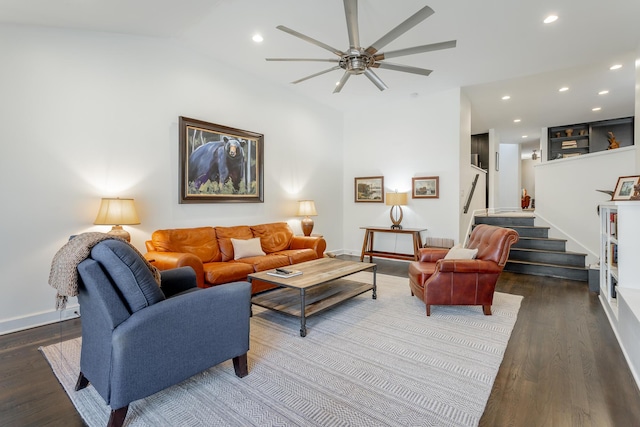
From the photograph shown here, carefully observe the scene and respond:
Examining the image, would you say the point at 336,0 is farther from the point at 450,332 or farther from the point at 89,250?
the point at 450,332

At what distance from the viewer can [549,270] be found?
15.8 feet

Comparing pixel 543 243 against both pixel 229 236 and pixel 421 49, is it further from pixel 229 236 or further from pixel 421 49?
pixel 229 236

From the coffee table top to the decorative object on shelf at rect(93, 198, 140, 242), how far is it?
1.45m

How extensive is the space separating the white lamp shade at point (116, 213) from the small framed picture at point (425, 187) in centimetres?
482

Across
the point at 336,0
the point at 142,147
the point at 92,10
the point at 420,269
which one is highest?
the point at 336,0

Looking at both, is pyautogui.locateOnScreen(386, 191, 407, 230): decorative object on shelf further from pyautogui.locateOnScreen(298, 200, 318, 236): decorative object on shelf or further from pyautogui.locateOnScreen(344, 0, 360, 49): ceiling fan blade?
pyautogui.locateOnScreen(344, 0, 360, 49): ceiling fan blade

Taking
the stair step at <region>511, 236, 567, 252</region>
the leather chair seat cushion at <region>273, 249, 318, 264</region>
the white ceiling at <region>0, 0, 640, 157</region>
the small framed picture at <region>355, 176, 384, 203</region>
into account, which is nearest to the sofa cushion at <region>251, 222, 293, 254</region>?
the leather chair seat cushion at <region>273, 249, 318, 264</region>

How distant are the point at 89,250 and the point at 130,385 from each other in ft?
2.41

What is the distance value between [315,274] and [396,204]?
127 inches

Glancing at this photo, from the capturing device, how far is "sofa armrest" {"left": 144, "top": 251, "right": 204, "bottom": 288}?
3.10 m

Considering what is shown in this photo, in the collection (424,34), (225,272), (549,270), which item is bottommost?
(549,270)

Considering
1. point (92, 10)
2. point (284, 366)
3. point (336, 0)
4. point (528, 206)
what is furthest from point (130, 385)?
point (528, 206)

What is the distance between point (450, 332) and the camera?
2742 millimetres

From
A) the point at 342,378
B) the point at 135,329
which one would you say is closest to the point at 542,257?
the point at 342,378
